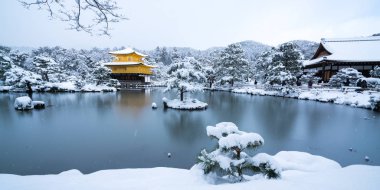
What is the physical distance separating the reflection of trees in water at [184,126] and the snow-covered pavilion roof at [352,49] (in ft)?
77.1

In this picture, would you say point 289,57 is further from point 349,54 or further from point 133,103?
point 133,103

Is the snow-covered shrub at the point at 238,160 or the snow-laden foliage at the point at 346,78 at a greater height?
the snow-laden foliage at the point at 346,78

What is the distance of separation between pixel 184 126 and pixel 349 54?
28.5m

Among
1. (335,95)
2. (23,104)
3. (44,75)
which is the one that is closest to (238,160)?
(23,104)

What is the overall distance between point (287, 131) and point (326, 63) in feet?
78.2

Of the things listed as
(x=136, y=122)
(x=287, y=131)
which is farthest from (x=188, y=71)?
(x=287, y=131)

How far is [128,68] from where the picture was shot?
4153 centimetres

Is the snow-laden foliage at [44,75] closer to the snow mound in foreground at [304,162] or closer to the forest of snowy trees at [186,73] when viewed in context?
the forest of snowy trees at [186,73]

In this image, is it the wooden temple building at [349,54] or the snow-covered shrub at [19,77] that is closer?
the snow-covered shrub at [19,77]

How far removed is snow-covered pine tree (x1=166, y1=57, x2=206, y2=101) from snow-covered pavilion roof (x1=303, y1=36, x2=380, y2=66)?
65.1ft

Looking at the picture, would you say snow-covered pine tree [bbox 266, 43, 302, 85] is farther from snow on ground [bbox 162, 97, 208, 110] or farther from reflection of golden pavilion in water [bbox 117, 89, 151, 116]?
reflection of golden pavilion in water [bbox 117, 89, 151, 116]

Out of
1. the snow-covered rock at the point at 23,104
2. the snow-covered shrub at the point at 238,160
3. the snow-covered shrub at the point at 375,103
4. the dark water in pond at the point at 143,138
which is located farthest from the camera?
the snow-covered shrub at the point at 375,103

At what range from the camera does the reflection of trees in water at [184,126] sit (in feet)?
31.9

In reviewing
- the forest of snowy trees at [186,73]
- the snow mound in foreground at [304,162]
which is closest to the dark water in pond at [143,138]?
the snow mound in foreground at [304,162]
